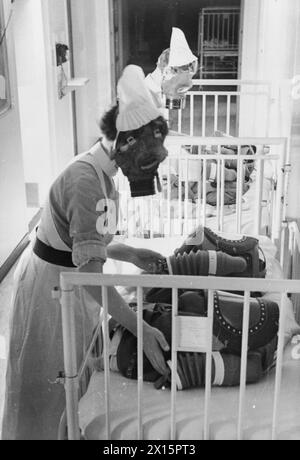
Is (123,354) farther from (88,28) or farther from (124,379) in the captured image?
(88,28)

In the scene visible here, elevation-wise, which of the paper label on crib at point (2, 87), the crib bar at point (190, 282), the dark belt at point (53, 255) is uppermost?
the paper label on crib at point (2, 87)

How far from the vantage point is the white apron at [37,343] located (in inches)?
37.6

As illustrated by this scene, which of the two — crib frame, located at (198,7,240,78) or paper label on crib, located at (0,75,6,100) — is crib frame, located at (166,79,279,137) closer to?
crib frame, located at (198,7,240,78)

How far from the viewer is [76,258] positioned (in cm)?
84

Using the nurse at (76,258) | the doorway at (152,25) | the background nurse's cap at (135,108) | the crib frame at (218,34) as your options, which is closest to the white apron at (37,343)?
the nurse at (76,258)

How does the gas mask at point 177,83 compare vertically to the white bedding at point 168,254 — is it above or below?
above

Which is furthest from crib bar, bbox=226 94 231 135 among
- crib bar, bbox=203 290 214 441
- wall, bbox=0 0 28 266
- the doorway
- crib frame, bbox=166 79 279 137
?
crib bar, bbox=203 290 214 441

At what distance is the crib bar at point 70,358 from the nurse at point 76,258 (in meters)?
0.05

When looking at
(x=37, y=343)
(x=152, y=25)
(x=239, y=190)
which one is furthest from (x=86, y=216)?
(x=239, y=190)

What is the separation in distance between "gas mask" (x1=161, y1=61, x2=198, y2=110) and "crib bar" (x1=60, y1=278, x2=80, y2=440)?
454 mm

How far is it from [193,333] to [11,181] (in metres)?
0.54

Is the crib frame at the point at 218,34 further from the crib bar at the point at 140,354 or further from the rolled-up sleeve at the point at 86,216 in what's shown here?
the crib bar at the point at 140,354

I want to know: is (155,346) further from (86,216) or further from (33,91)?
(33,91)

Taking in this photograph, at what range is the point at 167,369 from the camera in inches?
35.2
